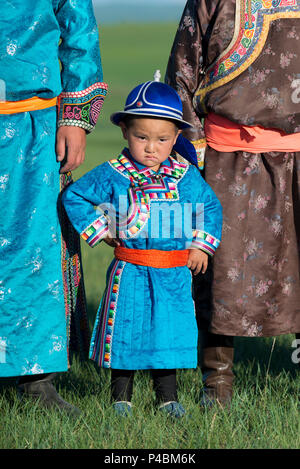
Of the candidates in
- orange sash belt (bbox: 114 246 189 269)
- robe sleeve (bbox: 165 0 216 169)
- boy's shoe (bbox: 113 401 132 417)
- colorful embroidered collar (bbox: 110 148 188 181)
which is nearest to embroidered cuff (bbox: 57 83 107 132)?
colorful embroidered collar (bbox: 110 148 188 181)

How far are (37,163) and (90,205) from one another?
305 millimetres

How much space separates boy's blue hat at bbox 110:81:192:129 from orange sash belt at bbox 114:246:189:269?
56 cm

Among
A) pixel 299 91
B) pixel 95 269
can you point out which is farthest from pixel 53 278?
pixel 95 269

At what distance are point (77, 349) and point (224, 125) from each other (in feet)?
4.11

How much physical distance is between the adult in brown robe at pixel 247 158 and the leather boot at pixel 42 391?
73 centimetres

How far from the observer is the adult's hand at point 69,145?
3.52m

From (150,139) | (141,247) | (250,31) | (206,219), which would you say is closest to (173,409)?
(141,247)

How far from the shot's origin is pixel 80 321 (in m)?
3.85

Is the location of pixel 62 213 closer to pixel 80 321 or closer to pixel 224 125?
pixel 80 321

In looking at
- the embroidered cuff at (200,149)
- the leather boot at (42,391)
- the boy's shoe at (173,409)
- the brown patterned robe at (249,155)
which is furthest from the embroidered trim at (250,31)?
A: the leather boot at (42,391)

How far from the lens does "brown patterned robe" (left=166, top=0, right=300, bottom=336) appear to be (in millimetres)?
3643

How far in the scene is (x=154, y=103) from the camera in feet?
11.0

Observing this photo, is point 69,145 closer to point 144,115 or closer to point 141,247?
point 144,115
